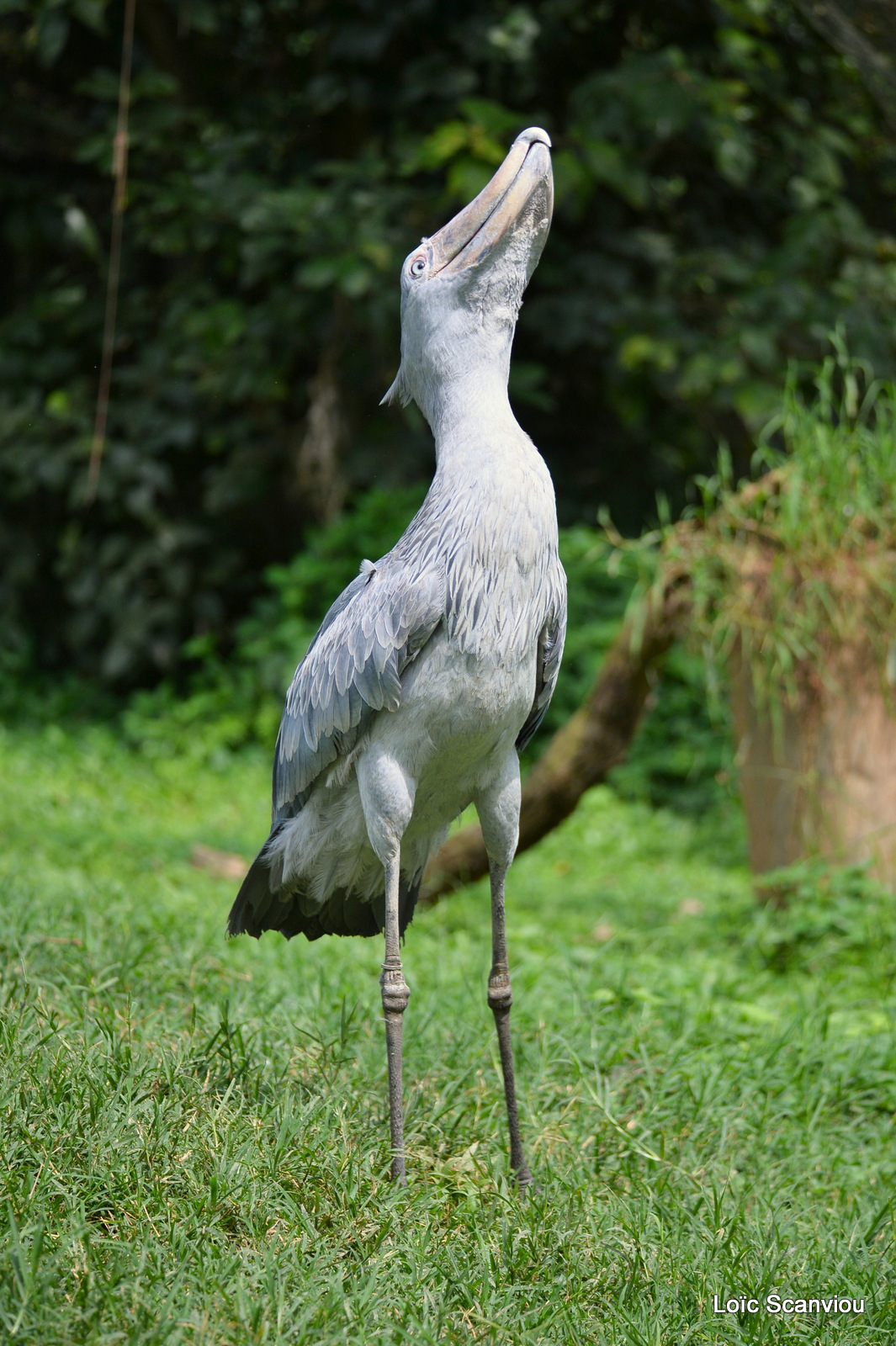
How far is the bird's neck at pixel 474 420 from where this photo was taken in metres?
2.19

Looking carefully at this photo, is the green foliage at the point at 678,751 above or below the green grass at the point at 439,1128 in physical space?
above

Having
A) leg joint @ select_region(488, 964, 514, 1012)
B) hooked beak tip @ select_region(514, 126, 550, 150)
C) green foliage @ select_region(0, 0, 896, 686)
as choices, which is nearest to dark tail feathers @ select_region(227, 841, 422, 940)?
leg joint @ select_region(488, 964, 514, 1012)

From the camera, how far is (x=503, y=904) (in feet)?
7.77

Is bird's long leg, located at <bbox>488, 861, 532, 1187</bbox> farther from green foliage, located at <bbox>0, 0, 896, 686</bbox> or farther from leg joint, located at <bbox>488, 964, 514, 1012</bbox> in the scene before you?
green foliage, located at <bbox>0, 0, 896, 686</bbox>

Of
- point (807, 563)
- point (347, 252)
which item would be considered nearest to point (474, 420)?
point (807, 563)

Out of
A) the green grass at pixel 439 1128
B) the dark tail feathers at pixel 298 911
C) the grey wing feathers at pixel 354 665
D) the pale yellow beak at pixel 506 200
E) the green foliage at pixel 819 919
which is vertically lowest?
the green grass at pixel 439 1128

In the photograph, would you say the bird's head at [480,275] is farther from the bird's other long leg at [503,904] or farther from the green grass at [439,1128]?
the green grass at [439,1128]

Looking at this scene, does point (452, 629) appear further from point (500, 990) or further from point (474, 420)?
point (500, 990)

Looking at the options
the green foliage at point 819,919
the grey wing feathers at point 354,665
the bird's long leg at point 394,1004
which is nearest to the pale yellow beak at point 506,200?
the grey wing feathers at point 354,665

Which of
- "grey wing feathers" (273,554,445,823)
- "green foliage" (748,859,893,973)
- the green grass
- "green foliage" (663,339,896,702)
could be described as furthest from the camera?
"green foliage" (663,339,896,702)

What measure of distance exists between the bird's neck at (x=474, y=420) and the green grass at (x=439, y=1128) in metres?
1.23

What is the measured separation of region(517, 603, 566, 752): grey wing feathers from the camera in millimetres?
2320

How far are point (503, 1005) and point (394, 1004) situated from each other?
264 millimetres

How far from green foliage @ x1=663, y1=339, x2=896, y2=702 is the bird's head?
2.12 m
